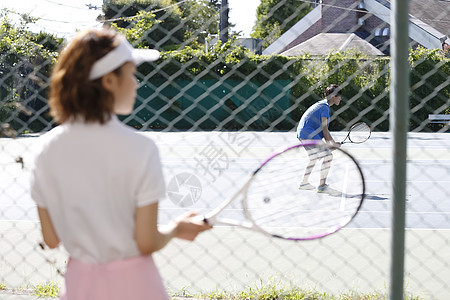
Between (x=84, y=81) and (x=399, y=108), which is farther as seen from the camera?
(x=399, y=108)

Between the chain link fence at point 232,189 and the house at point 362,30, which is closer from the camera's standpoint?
the chain link fence at point 232,189

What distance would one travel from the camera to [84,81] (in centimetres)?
130

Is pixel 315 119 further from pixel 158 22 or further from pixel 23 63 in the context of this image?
pixel 23 63

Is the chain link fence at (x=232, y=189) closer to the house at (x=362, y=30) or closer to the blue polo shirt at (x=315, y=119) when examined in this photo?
the blue polo shirt at (x=315, y=119)

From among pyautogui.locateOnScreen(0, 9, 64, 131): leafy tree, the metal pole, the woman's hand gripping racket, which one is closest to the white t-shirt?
the woman's hand gripping racket

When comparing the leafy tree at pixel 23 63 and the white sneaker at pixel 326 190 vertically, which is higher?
the leafy tree at pixel 23 63

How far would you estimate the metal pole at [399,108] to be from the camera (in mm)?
1587

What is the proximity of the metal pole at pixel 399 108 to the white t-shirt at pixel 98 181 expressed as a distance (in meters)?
0.68

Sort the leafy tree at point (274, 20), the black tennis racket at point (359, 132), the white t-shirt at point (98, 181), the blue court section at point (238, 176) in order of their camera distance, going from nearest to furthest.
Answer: the white t-shirt at point (98, 181) < the leafy tree at point (274, 20) < the blue court section at point (238, 176) < the black tennis racket at point (359, 132)

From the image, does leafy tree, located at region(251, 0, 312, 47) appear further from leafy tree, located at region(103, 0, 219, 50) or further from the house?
the house

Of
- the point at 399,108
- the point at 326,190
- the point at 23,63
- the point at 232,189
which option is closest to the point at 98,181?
the point at 399,108

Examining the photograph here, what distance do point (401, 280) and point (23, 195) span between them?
5.55 m

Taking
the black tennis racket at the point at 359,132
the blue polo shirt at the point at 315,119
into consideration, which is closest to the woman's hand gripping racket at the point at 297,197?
the blue polo shirt at the point at 315,119

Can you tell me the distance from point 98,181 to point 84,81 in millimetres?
223
